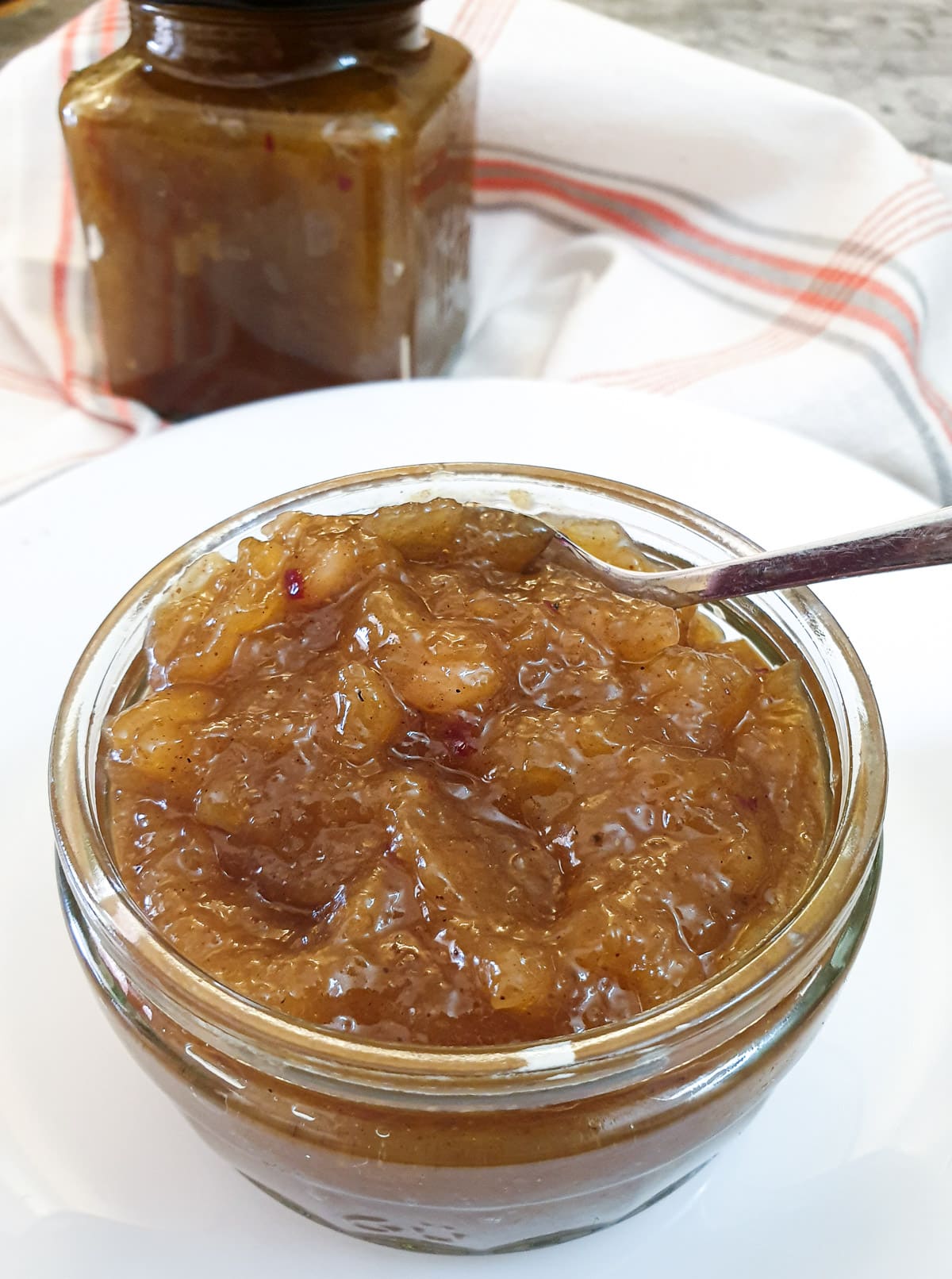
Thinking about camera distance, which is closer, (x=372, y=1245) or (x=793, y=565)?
(x=372, y=1245)

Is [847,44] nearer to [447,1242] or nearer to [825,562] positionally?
[825,562]

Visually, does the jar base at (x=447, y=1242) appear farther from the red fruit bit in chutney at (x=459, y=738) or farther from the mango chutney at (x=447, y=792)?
the red fruit bit in chutney at (x=459, y=738)

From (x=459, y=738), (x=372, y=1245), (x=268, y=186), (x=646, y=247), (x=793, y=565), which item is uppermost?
(x=268, y=186)

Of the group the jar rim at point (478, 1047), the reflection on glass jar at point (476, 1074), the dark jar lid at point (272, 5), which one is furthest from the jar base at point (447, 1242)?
the dark jar lid at point (272, 5)

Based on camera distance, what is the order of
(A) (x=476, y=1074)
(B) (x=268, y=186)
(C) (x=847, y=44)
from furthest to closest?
(C) (x=847, y=44) → (B) (x=268, y=186) → (A) (x=476, y=1074)

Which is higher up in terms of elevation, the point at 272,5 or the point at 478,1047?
the point at 272,5

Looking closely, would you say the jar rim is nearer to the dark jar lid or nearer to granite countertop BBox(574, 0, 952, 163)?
the dark jar lid

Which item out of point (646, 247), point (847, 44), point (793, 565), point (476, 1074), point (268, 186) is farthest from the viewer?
point (847, 44)

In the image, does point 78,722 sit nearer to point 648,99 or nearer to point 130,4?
point 130,4

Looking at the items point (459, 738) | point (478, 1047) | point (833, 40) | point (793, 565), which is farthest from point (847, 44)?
point (478, 1047)
